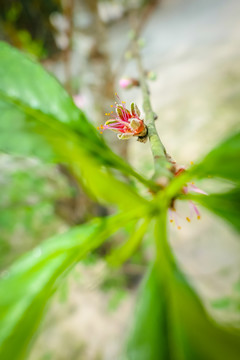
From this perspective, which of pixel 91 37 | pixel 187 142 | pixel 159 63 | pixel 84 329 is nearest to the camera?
pixel 91 37

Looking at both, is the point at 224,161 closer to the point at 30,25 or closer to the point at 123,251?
the point at 123,251

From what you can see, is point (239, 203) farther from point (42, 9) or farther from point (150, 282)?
point (42, 9)

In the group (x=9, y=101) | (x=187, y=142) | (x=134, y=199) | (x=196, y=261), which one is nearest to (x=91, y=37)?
(x=9, y=101)

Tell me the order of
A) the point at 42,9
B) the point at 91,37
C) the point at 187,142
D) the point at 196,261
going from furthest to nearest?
the point at 187,142
the point at 196,261
the point at 42,9
the point at 91,37

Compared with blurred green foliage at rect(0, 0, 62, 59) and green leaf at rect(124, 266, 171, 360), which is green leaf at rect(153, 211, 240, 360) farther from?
blurred green foliage at rect(0, 0, 62, 59)

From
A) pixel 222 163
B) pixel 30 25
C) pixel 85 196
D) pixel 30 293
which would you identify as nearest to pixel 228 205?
pixel 222 163

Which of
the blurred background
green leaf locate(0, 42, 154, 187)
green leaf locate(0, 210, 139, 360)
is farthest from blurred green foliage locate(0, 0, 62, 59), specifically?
green leaf locate(0, 210, 139, 360)
